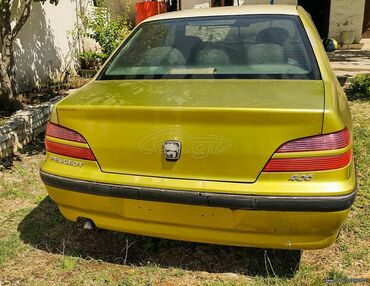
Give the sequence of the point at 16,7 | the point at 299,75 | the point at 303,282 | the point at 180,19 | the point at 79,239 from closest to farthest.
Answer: the point at 303,282 → the point at 299,75 → the point at 79,239 → the point at 180,19 → the point at 16,7

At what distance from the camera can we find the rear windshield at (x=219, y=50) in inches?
108

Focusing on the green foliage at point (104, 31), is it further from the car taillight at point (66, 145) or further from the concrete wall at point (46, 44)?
the car taillight at point (66, 145)

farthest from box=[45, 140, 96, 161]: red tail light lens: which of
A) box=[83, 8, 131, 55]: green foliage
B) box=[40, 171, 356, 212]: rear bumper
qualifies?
box=[83, 8, 131, 55]: green foliage

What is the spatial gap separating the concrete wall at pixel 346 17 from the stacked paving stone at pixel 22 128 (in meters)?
10.2

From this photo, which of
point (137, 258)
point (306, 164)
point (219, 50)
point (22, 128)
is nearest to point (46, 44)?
point (22, 128)

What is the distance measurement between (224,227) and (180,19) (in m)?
1.77

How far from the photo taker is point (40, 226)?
314 cm

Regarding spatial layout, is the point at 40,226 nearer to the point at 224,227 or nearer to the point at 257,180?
the point at 224,227

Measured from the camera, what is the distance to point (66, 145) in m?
2.43

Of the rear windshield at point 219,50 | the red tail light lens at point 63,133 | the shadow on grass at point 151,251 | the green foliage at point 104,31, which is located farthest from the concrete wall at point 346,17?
the red tail light lens at point 63,133

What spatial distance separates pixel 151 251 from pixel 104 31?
19.7 ft

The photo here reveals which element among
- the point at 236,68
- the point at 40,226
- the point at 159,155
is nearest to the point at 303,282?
the point at 159,155

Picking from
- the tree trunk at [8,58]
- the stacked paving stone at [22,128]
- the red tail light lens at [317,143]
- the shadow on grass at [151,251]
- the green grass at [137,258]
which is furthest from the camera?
the tree trunk at [8,58]

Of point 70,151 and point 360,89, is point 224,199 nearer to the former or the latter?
point 70,151
